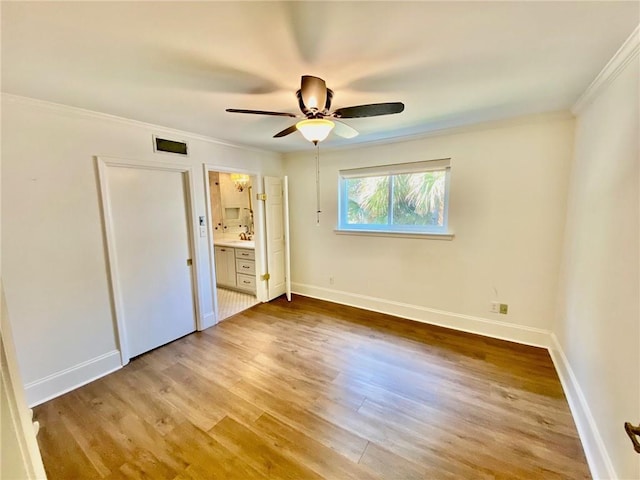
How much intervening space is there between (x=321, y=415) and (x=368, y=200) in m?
2.73

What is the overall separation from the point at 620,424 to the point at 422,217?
2.42m

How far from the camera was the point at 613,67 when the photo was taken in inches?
63.7

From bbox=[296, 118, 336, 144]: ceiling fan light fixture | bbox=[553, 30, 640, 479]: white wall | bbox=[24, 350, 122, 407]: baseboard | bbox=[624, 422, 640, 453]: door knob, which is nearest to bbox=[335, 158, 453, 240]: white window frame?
bbox=[553, 30, 640, 479]: white wall

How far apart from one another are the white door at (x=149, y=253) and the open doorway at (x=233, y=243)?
1.52 ft

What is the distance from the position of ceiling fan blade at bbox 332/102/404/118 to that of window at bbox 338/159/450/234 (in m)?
1.77

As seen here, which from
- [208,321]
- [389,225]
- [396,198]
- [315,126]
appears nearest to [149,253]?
[208,321]

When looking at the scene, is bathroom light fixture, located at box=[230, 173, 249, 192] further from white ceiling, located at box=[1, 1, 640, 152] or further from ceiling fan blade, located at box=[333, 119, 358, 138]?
ceiling fan blade, located at box=[333, 119, 358, 138]

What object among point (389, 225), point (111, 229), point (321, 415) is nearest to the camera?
point (321, 415)

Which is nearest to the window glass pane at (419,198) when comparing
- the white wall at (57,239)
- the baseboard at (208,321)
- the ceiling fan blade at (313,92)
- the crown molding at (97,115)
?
the ceiling fan blade at (313,92)

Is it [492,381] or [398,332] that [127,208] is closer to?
[398,332]

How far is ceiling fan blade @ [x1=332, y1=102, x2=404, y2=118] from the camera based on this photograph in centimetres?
165

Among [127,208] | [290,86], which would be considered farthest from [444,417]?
[127,208]

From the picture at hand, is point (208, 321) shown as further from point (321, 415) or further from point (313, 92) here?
point (313, 92)

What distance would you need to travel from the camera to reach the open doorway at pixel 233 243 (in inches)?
169
